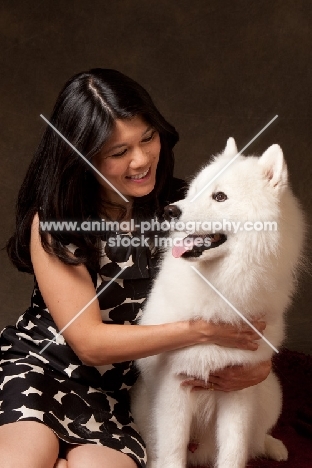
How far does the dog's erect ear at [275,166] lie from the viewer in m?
2.07

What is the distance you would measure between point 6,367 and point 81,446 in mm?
392

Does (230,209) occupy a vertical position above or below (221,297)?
above

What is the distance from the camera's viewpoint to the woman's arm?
7.27ft

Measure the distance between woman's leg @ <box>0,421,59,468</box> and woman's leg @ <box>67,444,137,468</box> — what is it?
0.06 m

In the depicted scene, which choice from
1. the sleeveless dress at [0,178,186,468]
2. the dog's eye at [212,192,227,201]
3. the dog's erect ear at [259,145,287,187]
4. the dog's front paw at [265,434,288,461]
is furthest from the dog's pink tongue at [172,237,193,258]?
the dog's front paw at [265,434,288,461]

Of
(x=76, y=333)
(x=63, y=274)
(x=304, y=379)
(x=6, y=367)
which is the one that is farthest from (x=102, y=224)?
(x=304, y=379)

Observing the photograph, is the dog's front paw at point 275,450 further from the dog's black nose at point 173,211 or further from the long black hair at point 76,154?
the dog's black nose at point 173,211

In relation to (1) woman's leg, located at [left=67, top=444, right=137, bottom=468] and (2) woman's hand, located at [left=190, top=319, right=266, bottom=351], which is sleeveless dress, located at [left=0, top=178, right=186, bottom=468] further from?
(2) woman's hand, located at [left=190, top=319, right=266, bottom=351]

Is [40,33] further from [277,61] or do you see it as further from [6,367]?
[6,367]

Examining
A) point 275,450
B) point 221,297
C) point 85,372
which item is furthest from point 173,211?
point 275,450

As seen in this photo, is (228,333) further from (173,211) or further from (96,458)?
(96,458)

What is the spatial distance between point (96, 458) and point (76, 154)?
943 millimetres

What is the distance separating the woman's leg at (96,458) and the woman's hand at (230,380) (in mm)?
302

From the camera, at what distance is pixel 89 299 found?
7.70 feet
